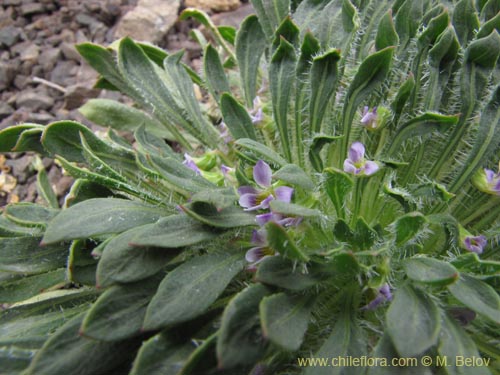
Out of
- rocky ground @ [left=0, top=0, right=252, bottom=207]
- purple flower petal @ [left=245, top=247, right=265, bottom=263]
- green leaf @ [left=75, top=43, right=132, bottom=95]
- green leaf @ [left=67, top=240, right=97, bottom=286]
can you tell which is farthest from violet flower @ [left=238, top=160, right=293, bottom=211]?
rocky ground @ [left=0, top=0, right=252, bottom=207]

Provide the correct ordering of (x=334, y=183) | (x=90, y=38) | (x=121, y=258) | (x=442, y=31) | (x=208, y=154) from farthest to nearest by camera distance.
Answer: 1. (x=90, y=38)
2. (x=208, y=154)
3. (x=442, y=31)
4. (x=334, y=183)
5. (x=121, y=258)

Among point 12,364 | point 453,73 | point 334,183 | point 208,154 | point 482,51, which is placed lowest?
point 12,364

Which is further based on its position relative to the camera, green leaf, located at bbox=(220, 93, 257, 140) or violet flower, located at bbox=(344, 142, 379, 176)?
green leaf, located at bbox=(220, 93, 257, 140)

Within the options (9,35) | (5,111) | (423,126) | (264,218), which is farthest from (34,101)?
(423,126)

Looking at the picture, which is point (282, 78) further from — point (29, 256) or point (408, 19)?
point (29, 256)


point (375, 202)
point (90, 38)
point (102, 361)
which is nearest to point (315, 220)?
point (375, 202)

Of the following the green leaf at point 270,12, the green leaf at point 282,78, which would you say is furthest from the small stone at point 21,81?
the green leaf at point 282,78

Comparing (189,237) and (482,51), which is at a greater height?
(482,51)

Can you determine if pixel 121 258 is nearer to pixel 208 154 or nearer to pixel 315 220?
pixel 315 220

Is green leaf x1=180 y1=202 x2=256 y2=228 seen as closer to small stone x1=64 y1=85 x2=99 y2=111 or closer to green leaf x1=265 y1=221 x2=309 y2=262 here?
green leaf x1=265 y1=221 x2=309 y2=262
